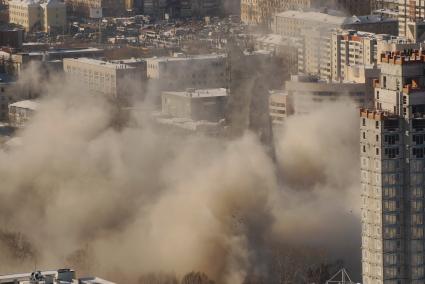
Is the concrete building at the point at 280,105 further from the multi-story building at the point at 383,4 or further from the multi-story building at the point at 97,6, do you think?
the multi-story building at the point at 97,6

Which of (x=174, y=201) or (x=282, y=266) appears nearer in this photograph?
(x=282, y=266)

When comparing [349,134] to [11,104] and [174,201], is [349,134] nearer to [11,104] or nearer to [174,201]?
[174,201]

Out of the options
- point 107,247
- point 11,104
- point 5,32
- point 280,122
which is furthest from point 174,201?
point 5,32

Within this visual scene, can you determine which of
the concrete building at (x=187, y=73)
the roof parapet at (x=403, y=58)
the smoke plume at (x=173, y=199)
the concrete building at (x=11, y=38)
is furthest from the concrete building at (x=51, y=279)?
the concrete building at (x=11, y=38)

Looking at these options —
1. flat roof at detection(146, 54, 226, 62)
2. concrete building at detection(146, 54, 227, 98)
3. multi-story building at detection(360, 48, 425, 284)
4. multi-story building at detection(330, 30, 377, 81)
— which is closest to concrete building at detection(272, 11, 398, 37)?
multi-story building at detection(330, 30, 377, 81)

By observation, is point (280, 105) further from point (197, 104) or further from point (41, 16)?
point (41, 16)

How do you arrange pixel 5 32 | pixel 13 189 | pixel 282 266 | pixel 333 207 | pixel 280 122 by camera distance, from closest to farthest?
pixel 282 266 → pixel 333 207 → pixel 13 189 → pixel 280 122 → pixel 5 32

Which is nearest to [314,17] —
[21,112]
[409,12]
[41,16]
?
[409,12]
